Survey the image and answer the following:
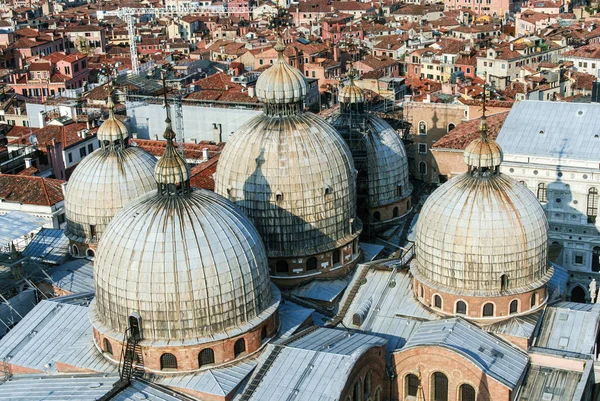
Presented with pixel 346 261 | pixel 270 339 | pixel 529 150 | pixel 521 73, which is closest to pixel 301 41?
pixel 521 73

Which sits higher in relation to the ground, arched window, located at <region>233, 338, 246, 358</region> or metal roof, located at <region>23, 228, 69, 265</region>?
arched window, located at <region>233, 338, 246, 358</region>

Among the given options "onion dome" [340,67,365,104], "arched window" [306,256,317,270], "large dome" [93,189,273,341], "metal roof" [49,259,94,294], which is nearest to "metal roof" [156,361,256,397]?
"large dome" [93,189,273,341]

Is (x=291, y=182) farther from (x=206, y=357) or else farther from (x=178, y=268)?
(x=206, y=357)

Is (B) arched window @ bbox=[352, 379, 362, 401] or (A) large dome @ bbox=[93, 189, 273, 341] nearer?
(A) large dome @ bbox=[93, 189, 273, 341]

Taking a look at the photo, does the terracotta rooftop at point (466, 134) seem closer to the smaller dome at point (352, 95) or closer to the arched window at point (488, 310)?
the smaller dome at point (352, 95)

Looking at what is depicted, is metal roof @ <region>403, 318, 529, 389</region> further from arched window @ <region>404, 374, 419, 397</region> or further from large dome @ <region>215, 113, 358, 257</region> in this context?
large dome @ <region>215, 113, 358, 257</region>

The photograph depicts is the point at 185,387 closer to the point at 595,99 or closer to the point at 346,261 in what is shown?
the point at 346,261
